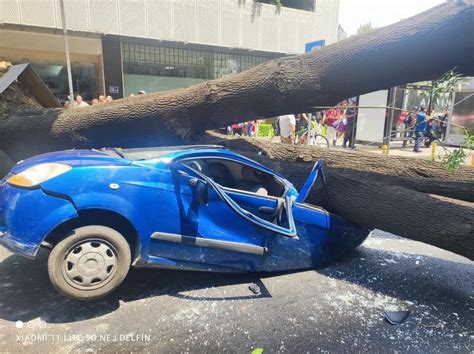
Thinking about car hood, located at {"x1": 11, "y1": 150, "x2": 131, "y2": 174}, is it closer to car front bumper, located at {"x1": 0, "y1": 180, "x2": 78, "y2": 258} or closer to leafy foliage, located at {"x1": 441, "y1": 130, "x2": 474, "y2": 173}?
car front bumper, located at {"x1": 0, "y1": 180, "x2": 78, "y2": 258}

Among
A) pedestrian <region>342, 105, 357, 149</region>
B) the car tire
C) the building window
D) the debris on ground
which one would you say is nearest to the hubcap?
the car tire

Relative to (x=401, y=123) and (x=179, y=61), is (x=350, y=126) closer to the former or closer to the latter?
(x=401, y=123)

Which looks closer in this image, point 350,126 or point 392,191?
point 392,191

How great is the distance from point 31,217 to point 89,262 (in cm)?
57

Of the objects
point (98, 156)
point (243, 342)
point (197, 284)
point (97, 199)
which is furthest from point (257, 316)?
point (98, 156)

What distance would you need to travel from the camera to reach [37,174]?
3096mm

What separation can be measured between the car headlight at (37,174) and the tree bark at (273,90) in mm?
2721

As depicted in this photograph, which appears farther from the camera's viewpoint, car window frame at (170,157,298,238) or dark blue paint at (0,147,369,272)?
car window frame at (170,157,298,238)

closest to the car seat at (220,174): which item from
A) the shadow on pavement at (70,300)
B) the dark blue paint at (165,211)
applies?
the dark blue paint at (165,211)

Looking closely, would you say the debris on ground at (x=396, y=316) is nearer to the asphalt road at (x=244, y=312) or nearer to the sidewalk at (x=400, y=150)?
the asphalt road at (x=244, y=312)

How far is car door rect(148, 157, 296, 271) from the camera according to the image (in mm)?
3387

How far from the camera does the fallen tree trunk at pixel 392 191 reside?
11.9 ft

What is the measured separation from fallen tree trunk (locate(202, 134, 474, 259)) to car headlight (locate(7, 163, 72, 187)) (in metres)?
2.80

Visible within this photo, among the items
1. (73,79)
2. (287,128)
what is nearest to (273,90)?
(287,128)
